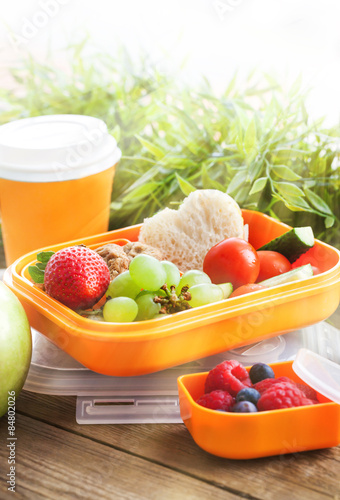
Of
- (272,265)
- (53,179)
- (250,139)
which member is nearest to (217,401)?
(272,265)

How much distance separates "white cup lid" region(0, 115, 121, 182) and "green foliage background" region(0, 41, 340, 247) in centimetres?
15

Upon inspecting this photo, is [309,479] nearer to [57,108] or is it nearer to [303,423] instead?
[303,423]

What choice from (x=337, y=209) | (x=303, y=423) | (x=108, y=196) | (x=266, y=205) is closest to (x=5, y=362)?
(x=303, y=423)

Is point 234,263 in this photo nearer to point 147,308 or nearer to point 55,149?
point 147,308

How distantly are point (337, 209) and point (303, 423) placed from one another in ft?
1.85

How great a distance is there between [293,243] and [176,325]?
9.7 inches

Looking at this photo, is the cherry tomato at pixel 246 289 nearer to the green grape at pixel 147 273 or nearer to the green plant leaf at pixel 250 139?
the green grape at pixel 147 273

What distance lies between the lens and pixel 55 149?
2.73 ft

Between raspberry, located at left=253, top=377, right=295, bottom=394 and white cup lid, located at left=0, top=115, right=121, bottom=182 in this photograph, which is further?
white cup lid, located at left=0, top=115, right=121, bottom=182

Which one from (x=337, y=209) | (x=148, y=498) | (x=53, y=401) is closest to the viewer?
(x=148, y=498)

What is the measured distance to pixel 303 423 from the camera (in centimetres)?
52

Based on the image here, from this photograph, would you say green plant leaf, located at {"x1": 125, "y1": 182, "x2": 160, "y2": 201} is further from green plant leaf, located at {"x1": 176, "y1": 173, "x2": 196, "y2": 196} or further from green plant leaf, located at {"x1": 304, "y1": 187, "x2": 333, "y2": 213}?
green plant leaf, located at {"x1": 304, "y1": 187, "x2": 333, "y2": 213}

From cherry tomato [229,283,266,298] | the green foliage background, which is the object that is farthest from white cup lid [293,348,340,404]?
the green foliage background

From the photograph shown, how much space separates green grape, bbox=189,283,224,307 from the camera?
2.10 feet
